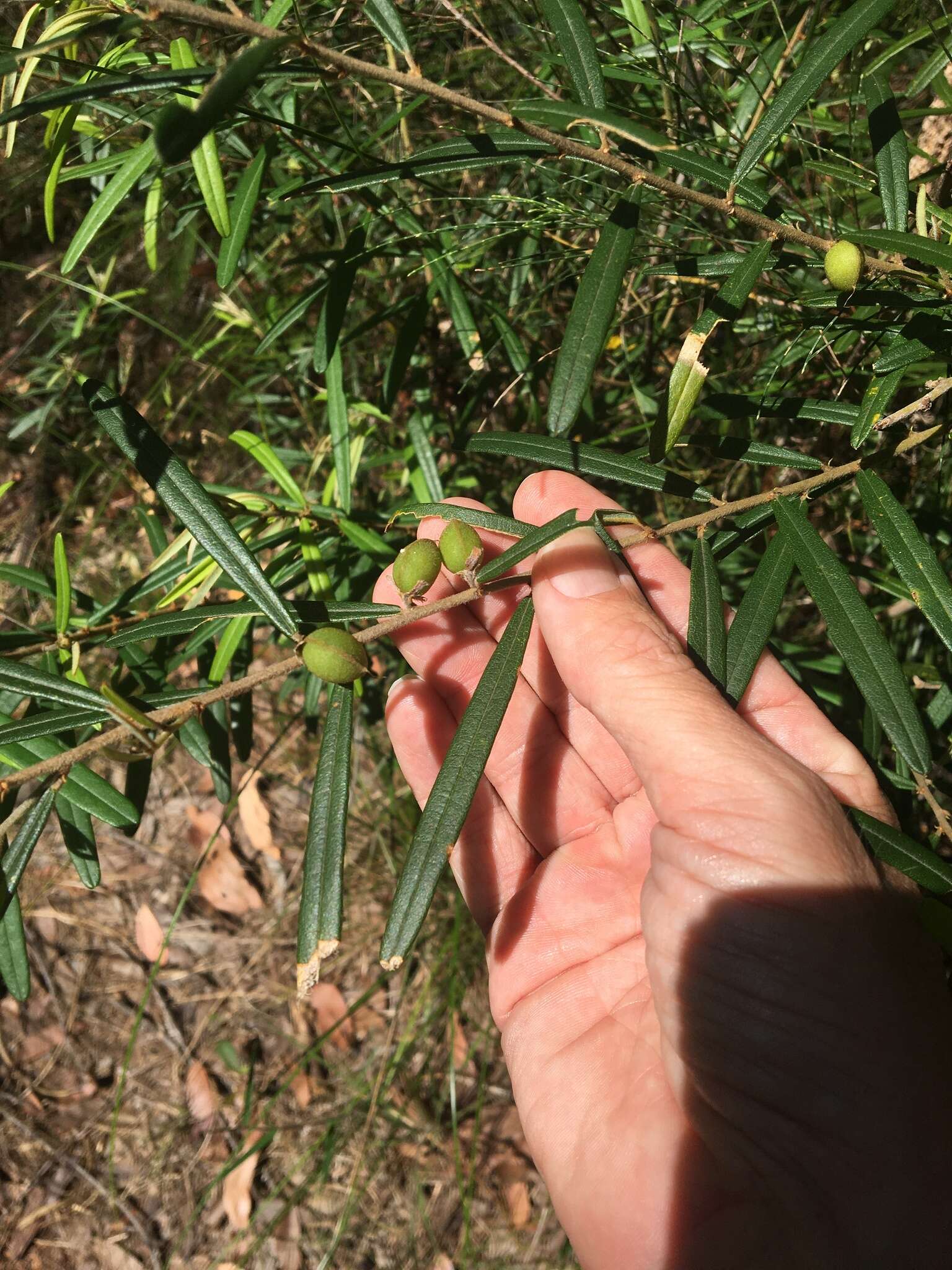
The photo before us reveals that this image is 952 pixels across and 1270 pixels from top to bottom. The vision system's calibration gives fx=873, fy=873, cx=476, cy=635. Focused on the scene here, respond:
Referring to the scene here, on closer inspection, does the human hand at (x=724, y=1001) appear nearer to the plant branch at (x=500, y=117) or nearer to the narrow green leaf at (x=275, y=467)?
the narrow green leaf at (x=275, y=467)

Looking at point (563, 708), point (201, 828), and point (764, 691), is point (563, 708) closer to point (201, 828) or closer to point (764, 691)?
point (764, 691)

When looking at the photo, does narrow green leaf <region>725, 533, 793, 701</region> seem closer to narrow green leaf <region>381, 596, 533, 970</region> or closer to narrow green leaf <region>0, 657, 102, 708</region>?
narrow green leaf <region>381, 596, 533, 970</region>

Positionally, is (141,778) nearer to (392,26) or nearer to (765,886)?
(765,886)

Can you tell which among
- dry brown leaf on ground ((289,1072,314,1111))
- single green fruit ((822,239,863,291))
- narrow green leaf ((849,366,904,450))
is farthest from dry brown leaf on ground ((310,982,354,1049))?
single green fruit ((822,239,863,291))

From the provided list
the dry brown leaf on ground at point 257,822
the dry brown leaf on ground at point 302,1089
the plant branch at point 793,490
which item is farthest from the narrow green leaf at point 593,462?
the dry brown leaf on ground at point 302,1089

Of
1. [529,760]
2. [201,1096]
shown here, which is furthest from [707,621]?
[201,1096]

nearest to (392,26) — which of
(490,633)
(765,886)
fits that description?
(490,633)

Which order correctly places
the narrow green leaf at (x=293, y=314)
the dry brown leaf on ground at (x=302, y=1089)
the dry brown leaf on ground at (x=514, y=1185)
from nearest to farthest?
the narrow green leaf at (x=293, y=314) → the dry brown leaf on ground at (x=514, y=1185) → the dry brown leaf on ground at (x=302, y=1089)
